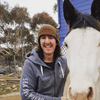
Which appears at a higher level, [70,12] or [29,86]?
[70,12]

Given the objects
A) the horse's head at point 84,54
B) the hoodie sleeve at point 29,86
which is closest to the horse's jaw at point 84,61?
the horse's head at point 84,54

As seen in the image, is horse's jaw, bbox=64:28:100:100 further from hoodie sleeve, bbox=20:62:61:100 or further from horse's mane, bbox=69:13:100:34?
hoodie sleeve, bbox=20:62:61:100

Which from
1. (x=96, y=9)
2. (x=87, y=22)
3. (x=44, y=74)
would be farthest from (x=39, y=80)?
(x=96, y=9)

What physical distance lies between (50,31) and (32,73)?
2.64ft

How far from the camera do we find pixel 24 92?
5.51 feet

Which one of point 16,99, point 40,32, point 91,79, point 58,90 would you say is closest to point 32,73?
point 58,90

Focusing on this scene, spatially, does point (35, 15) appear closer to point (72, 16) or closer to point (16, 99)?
point (16, 99)

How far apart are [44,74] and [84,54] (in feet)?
2.97

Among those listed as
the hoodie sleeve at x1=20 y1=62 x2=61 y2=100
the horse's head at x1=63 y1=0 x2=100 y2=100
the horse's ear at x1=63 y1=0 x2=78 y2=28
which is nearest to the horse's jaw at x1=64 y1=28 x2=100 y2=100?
the horse's head at x1=63 y1=0 x2=100 y2=100

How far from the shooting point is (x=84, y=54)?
1.19 meters

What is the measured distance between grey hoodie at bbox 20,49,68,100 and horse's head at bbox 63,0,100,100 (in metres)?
0.68

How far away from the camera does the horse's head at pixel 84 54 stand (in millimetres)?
1032

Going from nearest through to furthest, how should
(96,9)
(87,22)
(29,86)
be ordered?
(87,22) → (96,9) → (29,86)

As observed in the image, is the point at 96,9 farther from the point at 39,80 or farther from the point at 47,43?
the point at 39,80
